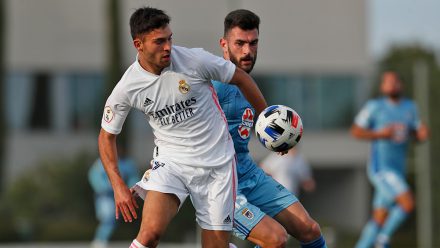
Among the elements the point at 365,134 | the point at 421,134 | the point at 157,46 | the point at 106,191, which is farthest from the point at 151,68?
the point at 106,191

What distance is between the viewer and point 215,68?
25.1 ft

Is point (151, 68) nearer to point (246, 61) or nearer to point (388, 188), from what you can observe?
point (246, 61)

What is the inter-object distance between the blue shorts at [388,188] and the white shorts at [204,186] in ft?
20.7

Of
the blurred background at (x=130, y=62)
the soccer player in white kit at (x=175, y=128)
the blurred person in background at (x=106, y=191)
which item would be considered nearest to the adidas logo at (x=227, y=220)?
the soccer player in white kit at (x=175, y=128)

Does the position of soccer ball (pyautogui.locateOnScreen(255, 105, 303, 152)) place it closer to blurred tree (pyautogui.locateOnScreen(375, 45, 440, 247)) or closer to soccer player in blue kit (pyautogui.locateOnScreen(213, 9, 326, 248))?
soccer player in blue kit (pyautogui.locateOnScreen(213, 9, 326, 248))

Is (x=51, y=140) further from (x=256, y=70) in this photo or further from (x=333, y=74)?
(x=333, y=74)

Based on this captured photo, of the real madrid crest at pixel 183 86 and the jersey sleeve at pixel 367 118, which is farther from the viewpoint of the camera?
the jersey sleeve at pixel 367 118

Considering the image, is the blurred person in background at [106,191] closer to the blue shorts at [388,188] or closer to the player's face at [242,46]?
the blue shorts at [388,188]

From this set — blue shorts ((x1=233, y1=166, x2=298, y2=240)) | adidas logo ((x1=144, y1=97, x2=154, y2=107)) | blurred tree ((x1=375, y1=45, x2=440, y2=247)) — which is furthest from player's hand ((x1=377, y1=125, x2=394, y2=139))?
adidas logo ((x1=144, y1=97, x2=154, y2=107))

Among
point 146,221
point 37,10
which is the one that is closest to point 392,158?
point 146,221

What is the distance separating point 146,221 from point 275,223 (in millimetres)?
1055

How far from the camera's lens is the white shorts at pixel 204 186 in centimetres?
777

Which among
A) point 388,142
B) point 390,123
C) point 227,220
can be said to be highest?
point 227,220

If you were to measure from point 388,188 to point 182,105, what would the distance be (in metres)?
6.86
